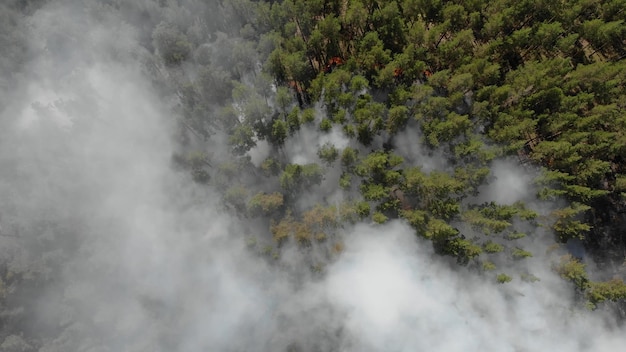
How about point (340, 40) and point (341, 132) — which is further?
point (340, 40)

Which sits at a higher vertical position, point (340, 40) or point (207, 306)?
point (340, 40)

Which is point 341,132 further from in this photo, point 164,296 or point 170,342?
point 170,342

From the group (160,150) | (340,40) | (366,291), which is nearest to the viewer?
(366,291)

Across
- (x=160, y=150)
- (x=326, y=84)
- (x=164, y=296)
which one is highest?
(x=160, y=150)

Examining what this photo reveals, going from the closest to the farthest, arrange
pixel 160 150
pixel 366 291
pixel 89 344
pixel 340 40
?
pixel 89 344 < pixel 366 291 < pixel 160 150 < pixel 340 40

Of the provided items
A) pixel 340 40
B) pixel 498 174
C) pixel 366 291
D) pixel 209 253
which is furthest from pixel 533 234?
pixel 209 253

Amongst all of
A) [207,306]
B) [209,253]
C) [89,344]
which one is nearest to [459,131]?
[209,253]

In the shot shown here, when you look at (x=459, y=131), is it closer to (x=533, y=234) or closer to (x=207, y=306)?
(x=533, y=234)
